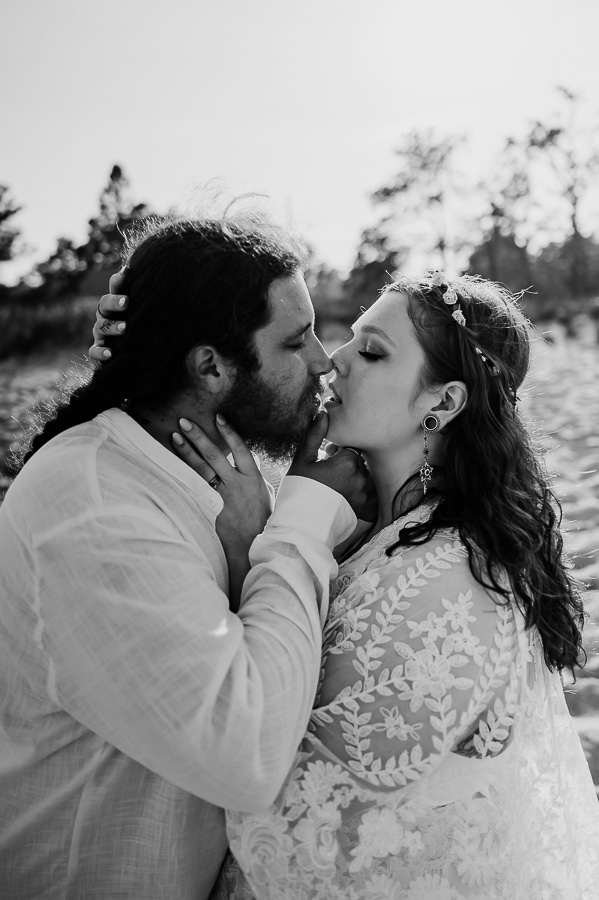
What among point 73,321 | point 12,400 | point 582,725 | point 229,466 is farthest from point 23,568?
point 73,321

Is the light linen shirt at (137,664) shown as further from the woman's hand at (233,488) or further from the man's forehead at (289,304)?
the man's forehead at (289,304)

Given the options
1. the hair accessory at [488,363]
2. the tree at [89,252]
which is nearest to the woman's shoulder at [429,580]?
the hair accessory at [488,363]

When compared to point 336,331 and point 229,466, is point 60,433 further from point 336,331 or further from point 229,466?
point 336,331

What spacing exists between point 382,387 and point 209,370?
2.02ft

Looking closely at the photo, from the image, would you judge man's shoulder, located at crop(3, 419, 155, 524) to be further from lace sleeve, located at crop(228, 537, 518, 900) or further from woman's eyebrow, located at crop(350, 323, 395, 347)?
woman's eyebrow, located at crop(350, 323, 395, 347)

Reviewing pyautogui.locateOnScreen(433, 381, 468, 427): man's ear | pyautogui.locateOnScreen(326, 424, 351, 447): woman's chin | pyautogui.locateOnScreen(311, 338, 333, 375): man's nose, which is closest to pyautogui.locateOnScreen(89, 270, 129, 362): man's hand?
pyautogui.locateOnScreen(311, 338, 333, 375): man's nose

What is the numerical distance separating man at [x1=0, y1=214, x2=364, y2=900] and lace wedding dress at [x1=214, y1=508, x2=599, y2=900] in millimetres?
170

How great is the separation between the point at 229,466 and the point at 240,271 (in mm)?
574

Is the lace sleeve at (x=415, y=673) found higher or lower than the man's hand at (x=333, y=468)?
lower

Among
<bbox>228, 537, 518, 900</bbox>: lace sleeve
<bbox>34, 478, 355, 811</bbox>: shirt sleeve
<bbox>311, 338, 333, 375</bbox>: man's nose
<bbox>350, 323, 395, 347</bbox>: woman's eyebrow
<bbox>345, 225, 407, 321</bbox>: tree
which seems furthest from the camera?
<bbox>345, 225, 407, 321</bbox>: tree

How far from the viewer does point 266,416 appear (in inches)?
95.1

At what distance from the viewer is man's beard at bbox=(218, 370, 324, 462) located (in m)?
2.38

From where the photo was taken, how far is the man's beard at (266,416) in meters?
2.38

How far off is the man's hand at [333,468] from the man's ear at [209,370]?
1.12 ft
